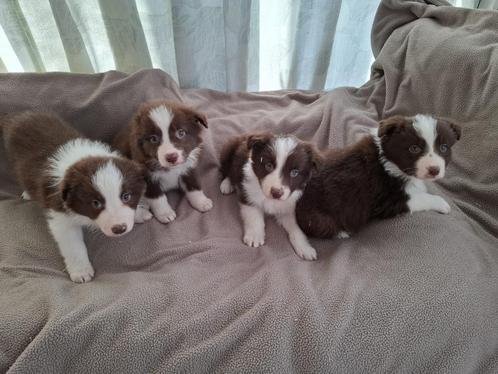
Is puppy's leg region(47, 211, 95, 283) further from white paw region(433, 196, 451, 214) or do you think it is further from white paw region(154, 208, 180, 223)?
white paw region(433, 196, 451, 214)

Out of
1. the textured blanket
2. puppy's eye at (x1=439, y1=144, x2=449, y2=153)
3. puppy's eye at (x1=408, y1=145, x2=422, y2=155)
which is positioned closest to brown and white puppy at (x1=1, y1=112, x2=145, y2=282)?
the textured blanket

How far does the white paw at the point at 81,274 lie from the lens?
65.6 inches

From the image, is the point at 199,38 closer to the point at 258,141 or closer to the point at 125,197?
the point at 258,141

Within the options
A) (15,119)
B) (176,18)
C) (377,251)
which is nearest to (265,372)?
(377,251)

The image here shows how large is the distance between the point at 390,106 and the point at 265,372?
198cm

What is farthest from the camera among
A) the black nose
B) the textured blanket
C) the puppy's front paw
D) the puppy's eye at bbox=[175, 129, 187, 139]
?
the puppy's front paw

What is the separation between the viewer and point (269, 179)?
5.63 feet

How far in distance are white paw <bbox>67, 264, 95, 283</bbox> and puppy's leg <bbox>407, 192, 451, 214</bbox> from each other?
1.71m

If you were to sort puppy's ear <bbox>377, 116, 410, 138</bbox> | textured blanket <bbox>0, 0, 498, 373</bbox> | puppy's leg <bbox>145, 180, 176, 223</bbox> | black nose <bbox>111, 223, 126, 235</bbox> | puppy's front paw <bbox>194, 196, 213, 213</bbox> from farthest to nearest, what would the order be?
1. puppy's front paw <bbox>194, 196, 213, 213</bbox>
2. puppy's leg <bbox>145, 180, 176, 223</bbox>
3. puppy's ear <bbox>377, 116, 410, 138</bbox>
4. black nose <bbox>111, 223, 126, 235</bbox>
5. textured blanket <bbox>0, 0, 498, 373</bbox>

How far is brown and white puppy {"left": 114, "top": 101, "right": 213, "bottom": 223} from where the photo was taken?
1830mm

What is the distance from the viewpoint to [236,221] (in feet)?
6.82

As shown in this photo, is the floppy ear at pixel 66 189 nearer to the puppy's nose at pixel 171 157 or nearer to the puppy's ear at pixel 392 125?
the puppy's nose at pixel 171 157

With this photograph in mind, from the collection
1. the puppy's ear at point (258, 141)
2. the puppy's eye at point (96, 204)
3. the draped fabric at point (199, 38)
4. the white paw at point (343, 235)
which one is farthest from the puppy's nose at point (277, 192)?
the draped fabric at point (199, 38)

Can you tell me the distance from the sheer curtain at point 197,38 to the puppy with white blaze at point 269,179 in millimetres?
823
